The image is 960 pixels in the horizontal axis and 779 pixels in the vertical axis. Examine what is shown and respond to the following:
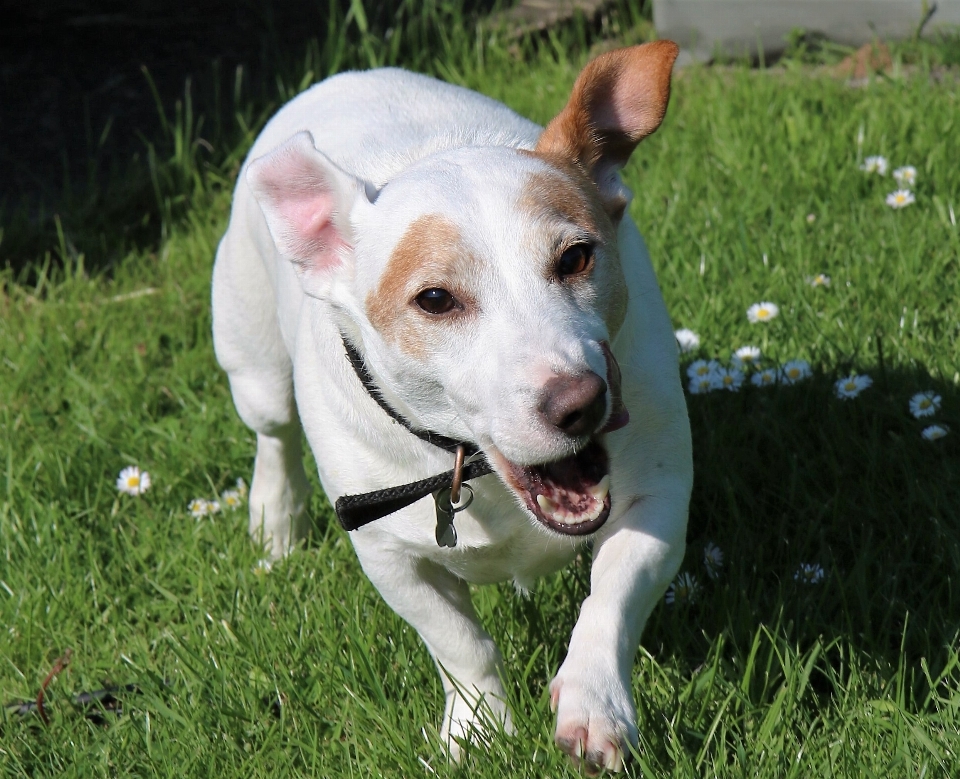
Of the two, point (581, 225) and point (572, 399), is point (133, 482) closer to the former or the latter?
point (581, 225)

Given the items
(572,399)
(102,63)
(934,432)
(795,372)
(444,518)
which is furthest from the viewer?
(102,63)

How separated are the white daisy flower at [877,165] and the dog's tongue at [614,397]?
2.72m

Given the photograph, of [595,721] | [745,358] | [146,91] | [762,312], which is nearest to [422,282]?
[595,721]

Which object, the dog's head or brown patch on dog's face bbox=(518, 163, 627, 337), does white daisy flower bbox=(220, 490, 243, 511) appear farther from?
brown patch on dog's face bbox=(518, 163, 627, 337)

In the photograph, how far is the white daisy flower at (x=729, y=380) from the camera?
396 centimetres

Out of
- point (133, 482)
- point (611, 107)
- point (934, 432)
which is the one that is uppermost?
point (611, 107)

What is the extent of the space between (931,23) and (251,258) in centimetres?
355

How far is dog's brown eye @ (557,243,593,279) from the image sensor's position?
8.36 ft

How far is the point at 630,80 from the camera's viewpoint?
2834 mm

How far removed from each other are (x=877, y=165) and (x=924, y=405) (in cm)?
154

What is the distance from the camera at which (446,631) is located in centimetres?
294

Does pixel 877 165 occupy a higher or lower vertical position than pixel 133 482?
higher

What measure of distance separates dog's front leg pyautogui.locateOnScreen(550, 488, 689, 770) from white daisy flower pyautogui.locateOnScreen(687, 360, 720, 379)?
1.31 meters

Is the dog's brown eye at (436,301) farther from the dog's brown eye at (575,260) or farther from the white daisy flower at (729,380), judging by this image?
the white daisy flower at (729,380)
